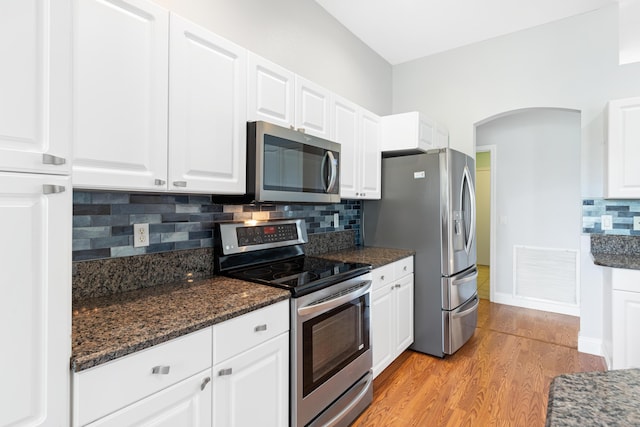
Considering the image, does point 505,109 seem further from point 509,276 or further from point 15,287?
point 15,287

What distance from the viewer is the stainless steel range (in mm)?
1569

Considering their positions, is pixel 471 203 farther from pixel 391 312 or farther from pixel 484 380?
pixel 484 380

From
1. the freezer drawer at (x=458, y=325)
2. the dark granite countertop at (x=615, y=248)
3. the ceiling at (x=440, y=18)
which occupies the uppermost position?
the ceiling at (x=440, y=18)

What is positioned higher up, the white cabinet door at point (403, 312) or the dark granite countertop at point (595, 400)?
the dark granite countertop at point (595, 400)

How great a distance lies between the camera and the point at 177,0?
1.74 metres

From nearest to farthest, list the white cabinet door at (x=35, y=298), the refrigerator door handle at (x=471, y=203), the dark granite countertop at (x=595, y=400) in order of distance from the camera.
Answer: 1. the dark granite countertop at (x=595, y=400)
2. the white cabinet door at (x=35, y=298)
3. the refrigerator door handle at (x=471, y=203)

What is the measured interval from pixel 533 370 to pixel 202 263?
262cm

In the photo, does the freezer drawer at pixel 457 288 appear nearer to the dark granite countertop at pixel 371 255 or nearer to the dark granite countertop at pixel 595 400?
the dark granite countertop at pixel 371 255

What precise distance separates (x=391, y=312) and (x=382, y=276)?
349 mm

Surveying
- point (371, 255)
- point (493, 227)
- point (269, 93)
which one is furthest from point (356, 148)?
point (493, 227)

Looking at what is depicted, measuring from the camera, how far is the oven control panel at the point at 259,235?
1.87m

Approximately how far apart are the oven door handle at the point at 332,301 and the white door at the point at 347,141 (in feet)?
2.48

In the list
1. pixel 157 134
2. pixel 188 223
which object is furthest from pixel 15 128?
pixel 188 223

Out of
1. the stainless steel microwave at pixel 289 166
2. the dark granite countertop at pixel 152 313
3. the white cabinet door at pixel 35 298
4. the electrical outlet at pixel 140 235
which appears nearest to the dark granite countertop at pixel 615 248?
the stainless steel microwave at pixel 289 166
